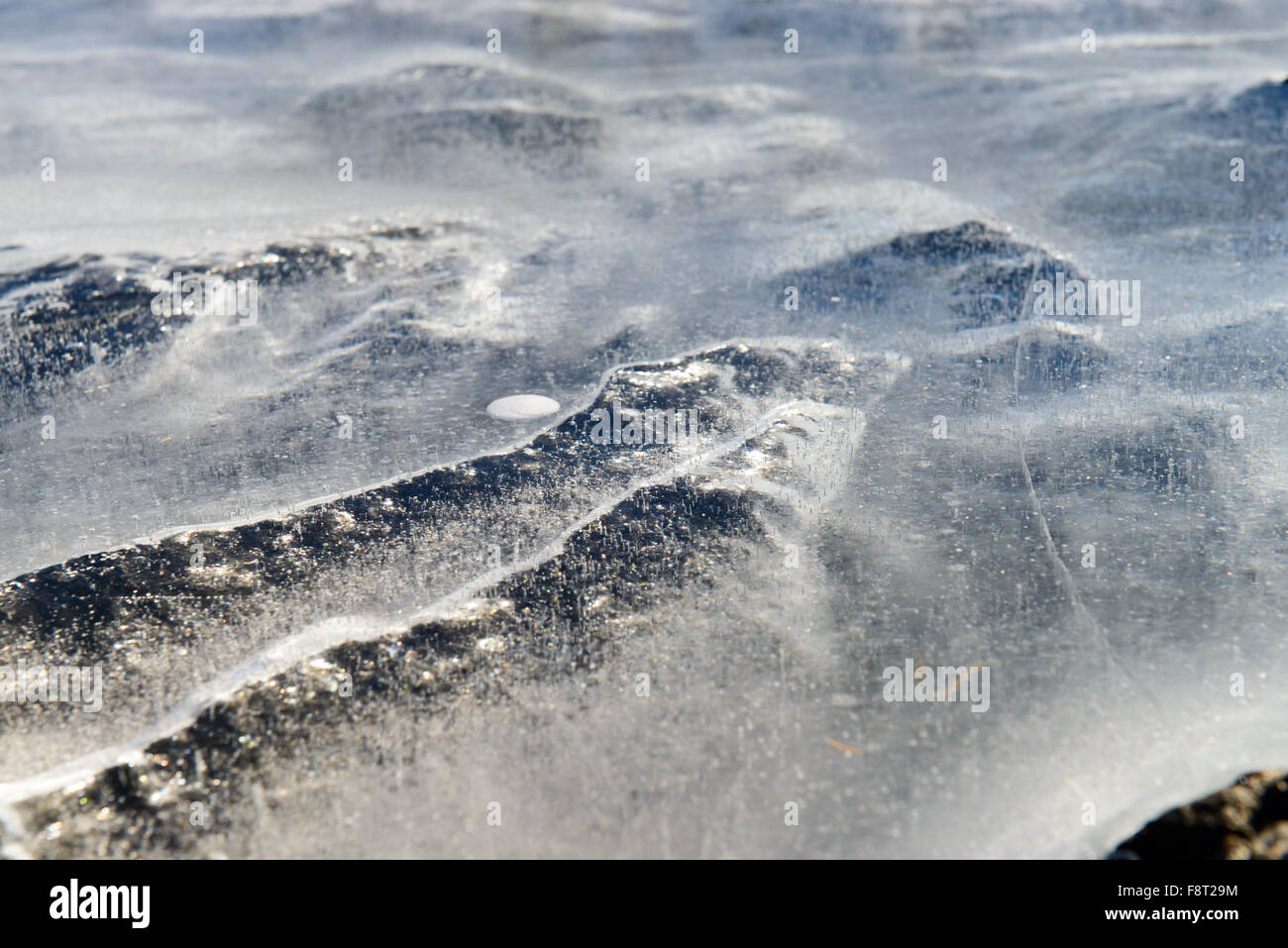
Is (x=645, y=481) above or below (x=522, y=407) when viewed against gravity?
below

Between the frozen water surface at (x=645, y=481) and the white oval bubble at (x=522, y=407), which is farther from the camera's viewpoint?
the white oval bubble at (x=522, y=407)

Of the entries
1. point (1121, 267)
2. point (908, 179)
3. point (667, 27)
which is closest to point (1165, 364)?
point (1121, 267)

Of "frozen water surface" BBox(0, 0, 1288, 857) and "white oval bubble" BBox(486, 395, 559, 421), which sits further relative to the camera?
"white oval bubble" BBox(486, 395, 559, 421)

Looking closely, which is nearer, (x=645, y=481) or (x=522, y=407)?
(x=645, y=481)
